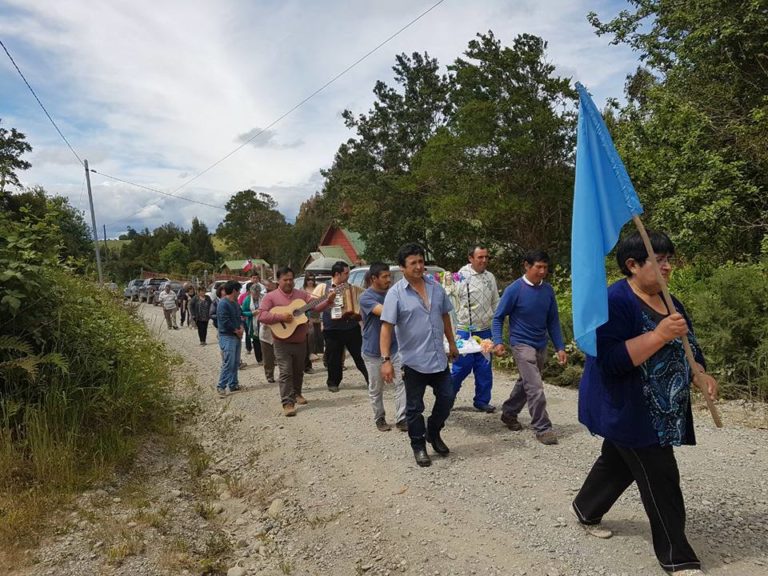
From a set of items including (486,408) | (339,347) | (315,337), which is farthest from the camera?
(315,337)

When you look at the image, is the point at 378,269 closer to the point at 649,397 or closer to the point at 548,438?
the point at 548,438

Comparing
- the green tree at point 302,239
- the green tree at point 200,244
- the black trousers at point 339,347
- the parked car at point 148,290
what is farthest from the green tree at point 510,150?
the green tree at point 200,244

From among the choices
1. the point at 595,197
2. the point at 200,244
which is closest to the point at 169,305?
the point at 595,197

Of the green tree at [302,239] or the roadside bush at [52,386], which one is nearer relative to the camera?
the roadside bush at [52,386]

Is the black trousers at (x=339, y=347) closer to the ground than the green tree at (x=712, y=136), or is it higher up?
closer to the ground

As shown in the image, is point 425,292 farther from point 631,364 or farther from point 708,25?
point 708,25

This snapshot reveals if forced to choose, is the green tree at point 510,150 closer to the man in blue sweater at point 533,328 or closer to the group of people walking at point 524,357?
the group of people walking at point 524,357

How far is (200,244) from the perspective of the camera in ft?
257

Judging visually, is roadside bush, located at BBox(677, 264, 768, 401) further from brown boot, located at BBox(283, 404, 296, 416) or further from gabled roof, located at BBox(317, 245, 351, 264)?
gabled roof, located at BBox(317, 245, 351, 264)

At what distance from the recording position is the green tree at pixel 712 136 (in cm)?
988

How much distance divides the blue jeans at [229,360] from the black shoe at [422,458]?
4501 mm

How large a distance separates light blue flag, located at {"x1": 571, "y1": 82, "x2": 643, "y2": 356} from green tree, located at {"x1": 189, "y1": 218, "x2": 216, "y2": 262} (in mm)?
78602

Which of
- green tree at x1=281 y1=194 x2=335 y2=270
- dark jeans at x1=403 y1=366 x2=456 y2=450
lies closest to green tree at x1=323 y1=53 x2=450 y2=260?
dark jeans at x1=403 y1=366 x2=456 y2=450

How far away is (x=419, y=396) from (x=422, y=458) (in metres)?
0.56
